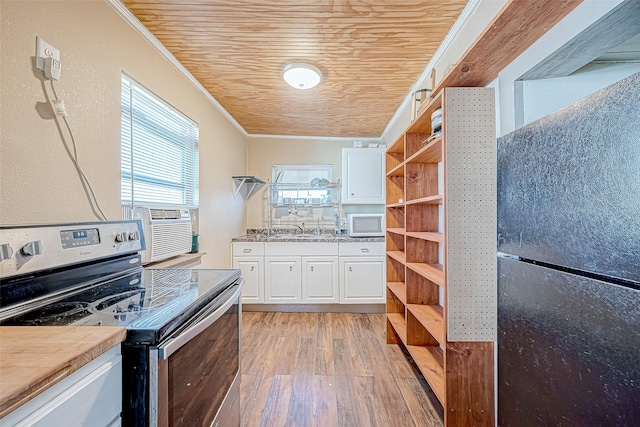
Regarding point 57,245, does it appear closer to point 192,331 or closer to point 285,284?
point 192,331

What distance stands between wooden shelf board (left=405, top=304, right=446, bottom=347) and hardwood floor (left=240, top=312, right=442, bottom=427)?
1.63 ft

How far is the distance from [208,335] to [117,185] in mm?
1034

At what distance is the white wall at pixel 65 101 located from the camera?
0.98 m

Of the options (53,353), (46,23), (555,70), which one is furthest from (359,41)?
(53,353)

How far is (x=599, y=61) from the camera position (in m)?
1.20

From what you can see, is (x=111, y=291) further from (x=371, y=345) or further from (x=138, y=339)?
(x=371, y=345)

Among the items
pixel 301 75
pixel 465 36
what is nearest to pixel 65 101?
pixel 301 75

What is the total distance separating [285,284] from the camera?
10.5 ft

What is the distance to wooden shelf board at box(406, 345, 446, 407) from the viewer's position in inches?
59.1

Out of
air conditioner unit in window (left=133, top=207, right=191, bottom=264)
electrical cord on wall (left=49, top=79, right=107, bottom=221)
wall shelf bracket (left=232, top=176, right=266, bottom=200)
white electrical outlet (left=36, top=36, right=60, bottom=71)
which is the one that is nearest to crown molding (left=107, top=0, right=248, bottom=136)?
white electrical outlet (left=36, top=36, right=60, bottom=71)

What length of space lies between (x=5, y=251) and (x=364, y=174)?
317 cm

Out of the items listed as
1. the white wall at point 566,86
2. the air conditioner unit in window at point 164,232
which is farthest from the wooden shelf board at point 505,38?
the air conditioner unit in window at point 164,232

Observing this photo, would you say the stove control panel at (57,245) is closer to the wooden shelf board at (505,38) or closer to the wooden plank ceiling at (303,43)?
the wooden plank ceiling at (303,43)

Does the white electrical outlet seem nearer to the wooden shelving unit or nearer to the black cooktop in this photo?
the black cooktop
